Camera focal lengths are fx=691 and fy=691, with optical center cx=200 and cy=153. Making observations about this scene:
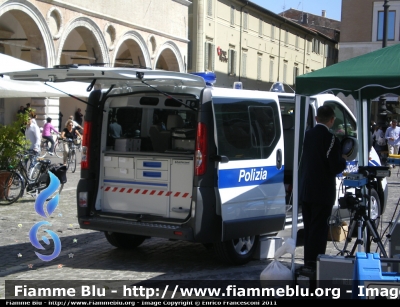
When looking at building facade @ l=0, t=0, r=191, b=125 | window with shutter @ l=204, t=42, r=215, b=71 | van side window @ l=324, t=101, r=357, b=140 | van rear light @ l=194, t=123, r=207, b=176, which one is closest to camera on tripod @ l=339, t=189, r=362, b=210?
van rear light @ l=194, t=123, r=207, b=176

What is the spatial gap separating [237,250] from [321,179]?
1564mm

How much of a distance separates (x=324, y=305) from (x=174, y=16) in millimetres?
32857

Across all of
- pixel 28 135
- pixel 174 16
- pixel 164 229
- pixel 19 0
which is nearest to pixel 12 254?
pixel 164 229

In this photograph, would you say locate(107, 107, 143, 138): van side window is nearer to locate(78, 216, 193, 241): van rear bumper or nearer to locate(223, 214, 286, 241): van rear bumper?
locate(78, 216, 193, 241): van rear bumper

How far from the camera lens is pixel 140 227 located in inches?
312

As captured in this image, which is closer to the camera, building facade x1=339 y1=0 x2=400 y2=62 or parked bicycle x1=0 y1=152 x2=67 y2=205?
parked bicycle x1=0 y1=152 x2=67 y2=205

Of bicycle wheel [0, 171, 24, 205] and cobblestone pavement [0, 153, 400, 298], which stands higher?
bicycle wheel [0, 171, 24, 205]

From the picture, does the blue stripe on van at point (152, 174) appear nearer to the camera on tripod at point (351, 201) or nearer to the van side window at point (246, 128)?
the van side window at point (246, 128)

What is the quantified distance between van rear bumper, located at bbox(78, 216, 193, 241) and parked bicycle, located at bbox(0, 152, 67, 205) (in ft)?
17.6

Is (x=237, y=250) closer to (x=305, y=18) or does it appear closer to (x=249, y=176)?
(x=249, y=176)

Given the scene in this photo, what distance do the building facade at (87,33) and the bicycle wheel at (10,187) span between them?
9176 millimetres

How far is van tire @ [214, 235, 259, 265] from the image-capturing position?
802cm

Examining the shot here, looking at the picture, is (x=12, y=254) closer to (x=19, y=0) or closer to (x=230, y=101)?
(x=230, y=101)

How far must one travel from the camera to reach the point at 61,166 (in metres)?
14.1
